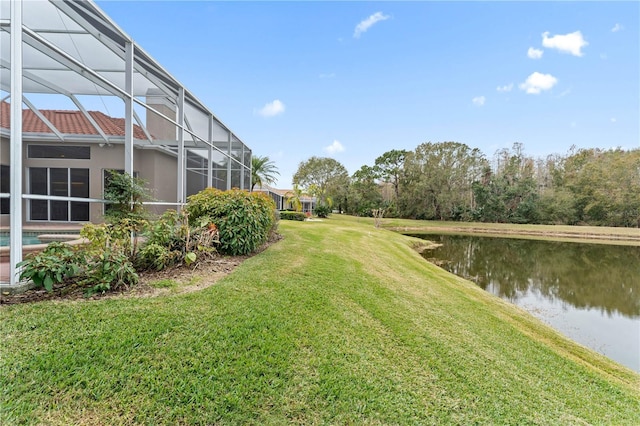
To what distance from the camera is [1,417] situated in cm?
178

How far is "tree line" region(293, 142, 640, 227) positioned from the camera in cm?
2994

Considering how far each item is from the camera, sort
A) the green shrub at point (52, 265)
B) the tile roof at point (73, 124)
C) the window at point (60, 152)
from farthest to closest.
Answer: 1. the window at point (60, 152)
2. the tile roof at point (73, 124)
3. the green shrub at point (52, 265)

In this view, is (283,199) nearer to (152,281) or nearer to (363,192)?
(363,192)

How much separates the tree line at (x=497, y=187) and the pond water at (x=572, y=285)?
1509cm

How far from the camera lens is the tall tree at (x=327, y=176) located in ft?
127

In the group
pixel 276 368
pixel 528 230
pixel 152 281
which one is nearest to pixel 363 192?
pixel 528 230

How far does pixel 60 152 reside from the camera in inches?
368

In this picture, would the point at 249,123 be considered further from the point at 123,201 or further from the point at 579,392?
the point at 579,392

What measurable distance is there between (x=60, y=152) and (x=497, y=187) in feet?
121

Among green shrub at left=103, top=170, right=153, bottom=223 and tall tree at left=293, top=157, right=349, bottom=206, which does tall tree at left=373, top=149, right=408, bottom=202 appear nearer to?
tall tree at left=293, top=157, right=349, bottom=206

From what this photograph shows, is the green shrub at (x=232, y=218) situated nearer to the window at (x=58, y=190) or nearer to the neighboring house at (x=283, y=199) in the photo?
the window at (x=58, y=190)

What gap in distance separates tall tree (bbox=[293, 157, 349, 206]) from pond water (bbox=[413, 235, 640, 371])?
22.0 metres

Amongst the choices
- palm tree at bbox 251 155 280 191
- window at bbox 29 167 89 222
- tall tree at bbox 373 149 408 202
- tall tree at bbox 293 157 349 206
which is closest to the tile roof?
window at bbox 29 167 89 222

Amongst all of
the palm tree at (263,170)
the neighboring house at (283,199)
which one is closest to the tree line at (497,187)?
the neighboring house at (283,199)
